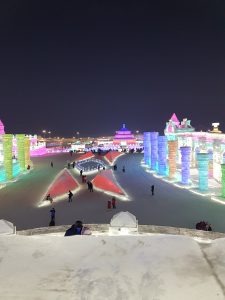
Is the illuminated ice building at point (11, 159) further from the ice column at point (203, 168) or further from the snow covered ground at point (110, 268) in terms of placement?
the snow covered ground at point (110, 268)

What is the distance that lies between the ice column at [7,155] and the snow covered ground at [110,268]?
2371 cm

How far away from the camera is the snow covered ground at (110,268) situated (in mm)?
3266

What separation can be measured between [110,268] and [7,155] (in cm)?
2501

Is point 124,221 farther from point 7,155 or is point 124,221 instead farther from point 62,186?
point 7,155

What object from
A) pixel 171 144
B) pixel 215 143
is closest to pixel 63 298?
pixel 215 143

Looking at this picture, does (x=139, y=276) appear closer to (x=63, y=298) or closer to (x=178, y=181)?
(x=63, y=298)

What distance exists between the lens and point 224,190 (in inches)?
771

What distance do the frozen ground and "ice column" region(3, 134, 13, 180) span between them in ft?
6.10

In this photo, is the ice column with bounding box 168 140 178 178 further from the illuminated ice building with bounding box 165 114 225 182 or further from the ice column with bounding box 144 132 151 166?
the ice column with bounding box 144 132 151 166

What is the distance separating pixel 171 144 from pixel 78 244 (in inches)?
921

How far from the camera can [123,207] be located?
18250mm

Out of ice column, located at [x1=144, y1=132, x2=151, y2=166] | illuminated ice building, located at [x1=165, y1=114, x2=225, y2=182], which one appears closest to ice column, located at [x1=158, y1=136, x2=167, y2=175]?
illuminated ice building, located at [x1=165, y1=114, x2=225, y2=182]

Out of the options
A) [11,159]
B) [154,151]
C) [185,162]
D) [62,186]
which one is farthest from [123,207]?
[154,151]

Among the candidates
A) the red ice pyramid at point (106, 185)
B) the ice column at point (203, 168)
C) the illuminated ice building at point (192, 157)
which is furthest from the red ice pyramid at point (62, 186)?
the ice column at point (203, 168)
